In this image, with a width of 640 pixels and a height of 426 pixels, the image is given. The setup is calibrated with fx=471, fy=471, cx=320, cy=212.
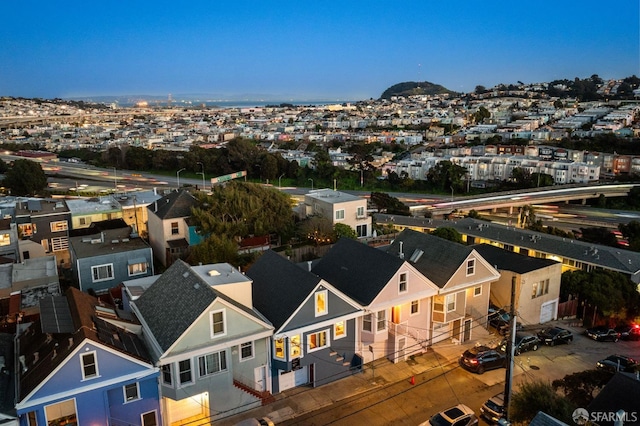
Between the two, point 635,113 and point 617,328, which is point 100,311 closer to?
point 617,328

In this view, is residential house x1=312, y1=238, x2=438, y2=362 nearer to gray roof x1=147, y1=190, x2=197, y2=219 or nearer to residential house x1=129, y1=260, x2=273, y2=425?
residential house x1=129, y1=260, x2=273, y2=425

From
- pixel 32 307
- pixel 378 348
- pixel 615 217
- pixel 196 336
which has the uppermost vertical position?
pixel 196 336

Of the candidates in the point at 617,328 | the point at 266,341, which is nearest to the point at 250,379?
the point at 266,341

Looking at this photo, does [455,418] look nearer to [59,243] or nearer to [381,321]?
[381,321]

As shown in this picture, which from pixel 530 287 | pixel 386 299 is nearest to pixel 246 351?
pixel 386 299

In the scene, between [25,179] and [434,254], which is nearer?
[434,254]

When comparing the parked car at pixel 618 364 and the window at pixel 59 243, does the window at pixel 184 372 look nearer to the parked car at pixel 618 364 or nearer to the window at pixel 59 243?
the parked car at pixel 618 364
